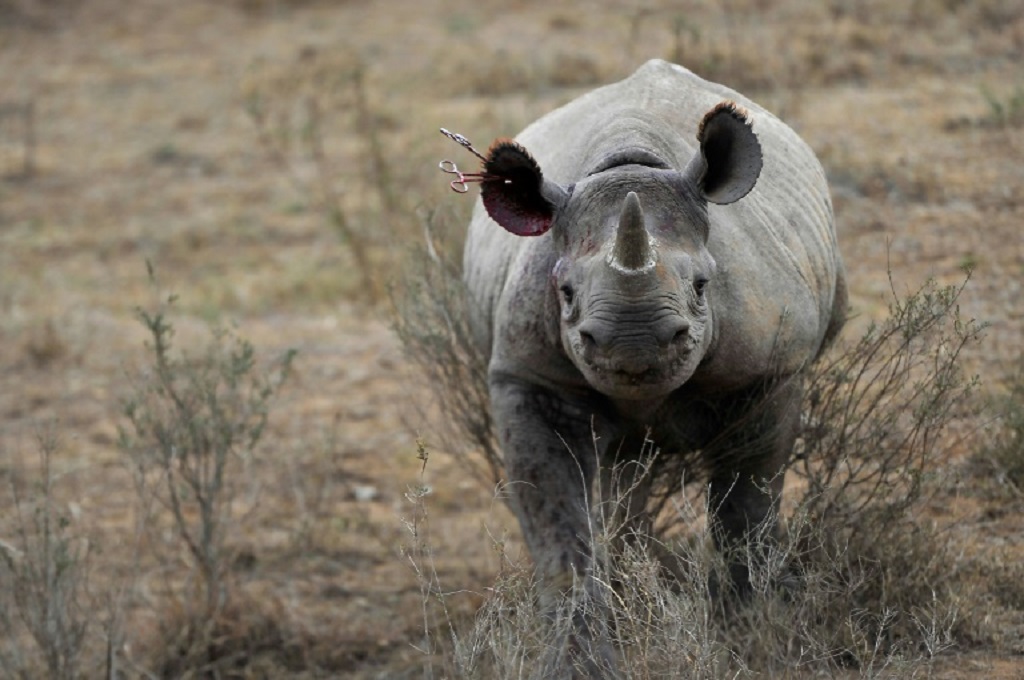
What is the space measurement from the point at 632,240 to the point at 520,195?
66 cm

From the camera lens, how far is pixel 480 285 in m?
6.14

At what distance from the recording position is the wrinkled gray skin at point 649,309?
15.1 feet

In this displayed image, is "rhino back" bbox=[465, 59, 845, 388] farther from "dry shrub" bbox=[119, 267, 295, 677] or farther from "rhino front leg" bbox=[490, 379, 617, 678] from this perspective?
"dry shrub" bbox=[119, 267, 295, 677]

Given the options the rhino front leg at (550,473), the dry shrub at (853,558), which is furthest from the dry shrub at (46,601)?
the rhino front leg at (550,473)

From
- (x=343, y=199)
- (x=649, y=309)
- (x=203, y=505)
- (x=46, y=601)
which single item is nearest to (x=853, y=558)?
(x=649, y=309)

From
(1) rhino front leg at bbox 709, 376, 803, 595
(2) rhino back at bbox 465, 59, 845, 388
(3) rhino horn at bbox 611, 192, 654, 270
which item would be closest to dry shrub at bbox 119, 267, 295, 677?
(2) rhino back at bbox 465, 59, 845, 388

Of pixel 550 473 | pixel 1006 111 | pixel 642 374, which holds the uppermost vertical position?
pixel 1006 111

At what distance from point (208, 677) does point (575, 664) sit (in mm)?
3130

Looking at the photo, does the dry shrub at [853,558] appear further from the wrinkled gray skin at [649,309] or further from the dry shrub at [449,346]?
the wrinkled gray skin at [649,309]

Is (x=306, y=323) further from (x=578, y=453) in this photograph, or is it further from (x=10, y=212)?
(x=578, y=453)

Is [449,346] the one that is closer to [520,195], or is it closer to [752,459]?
[752,459]

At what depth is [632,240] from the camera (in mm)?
4477

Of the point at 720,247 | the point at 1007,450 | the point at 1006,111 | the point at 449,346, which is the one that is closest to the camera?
the point at 720,247

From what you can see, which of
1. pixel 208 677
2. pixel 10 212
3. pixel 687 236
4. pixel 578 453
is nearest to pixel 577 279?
pixel 687 236
